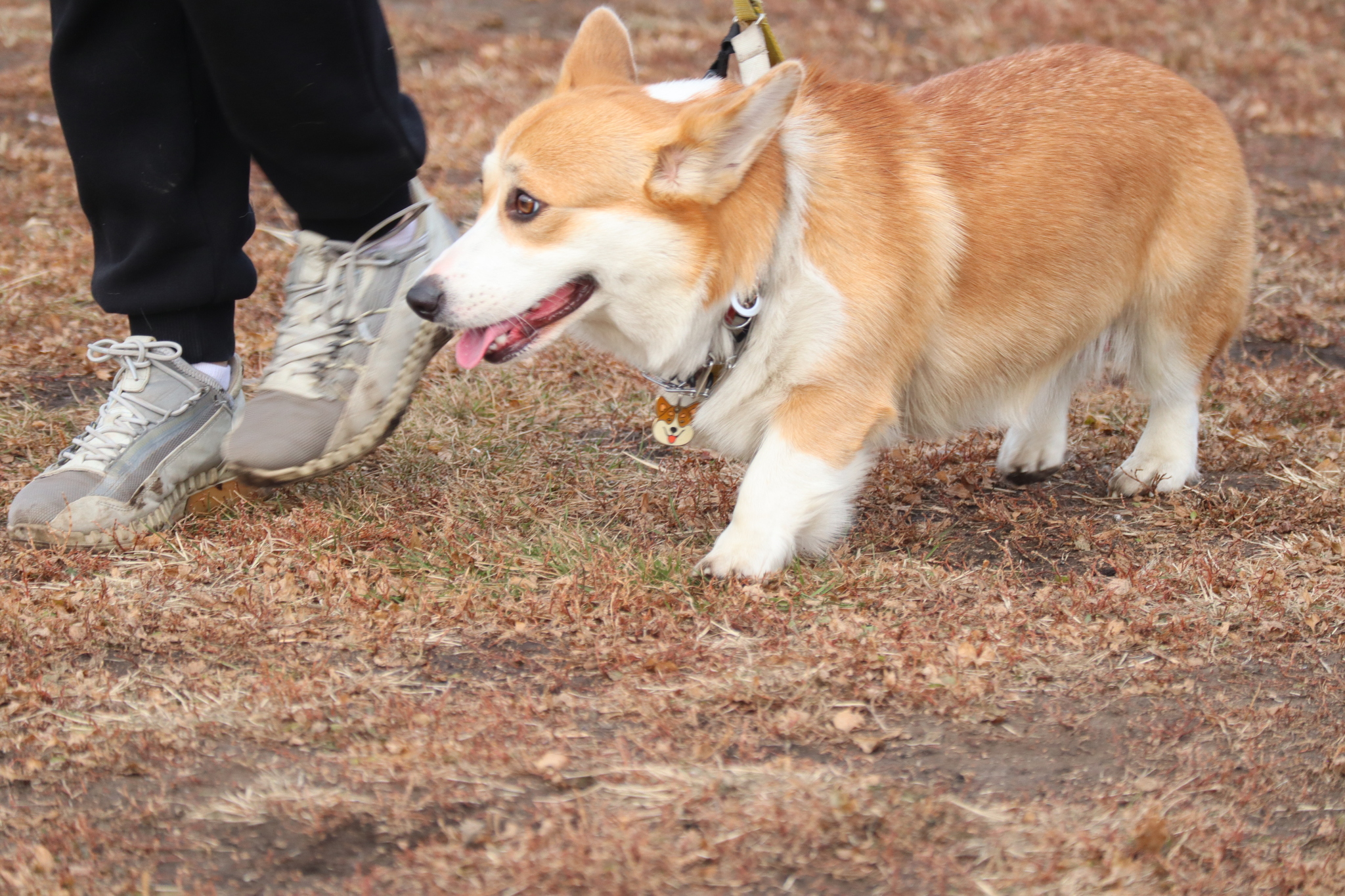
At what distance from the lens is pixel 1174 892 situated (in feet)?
5.70

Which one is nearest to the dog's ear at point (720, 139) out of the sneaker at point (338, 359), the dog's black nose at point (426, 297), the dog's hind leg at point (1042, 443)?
the dog's black nose at point (426, 297)

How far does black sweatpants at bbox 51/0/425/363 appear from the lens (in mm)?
2506

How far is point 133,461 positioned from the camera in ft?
9.18

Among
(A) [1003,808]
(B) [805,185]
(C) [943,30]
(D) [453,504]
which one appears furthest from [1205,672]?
(C) [943,30]

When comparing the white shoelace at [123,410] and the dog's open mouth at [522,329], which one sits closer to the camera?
the dog's open mouth at [522,329]

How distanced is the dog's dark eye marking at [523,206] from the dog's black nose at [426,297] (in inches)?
8.3

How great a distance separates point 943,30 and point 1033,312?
5963mm

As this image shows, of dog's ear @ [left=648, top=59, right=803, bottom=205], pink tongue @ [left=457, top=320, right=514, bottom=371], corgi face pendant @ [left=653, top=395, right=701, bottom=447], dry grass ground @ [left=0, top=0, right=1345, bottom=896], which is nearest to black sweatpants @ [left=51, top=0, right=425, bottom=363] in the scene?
pink tongue @ [left=457, top=320, right=514, bottom=371]

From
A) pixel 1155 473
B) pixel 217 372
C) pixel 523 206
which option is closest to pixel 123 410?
pixel 217 372

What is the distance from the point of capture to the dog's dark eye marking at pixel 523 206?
Result: 2.50 meters

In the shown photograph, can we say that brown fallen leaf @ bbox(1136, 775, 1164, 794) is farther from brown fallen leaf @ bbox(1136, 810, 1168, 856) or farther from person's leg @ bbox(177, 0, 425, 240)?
person's leg @ bbox(177, 0, 425, 240)

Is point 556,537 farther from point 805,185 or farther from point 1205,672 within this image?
point 1205,672

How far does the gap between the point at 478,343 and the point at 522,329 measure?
10 centimetres

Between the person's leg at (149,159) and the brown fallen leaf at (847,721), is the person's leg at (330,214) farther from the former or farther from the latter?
the brown fallen leaf at (847,721)
